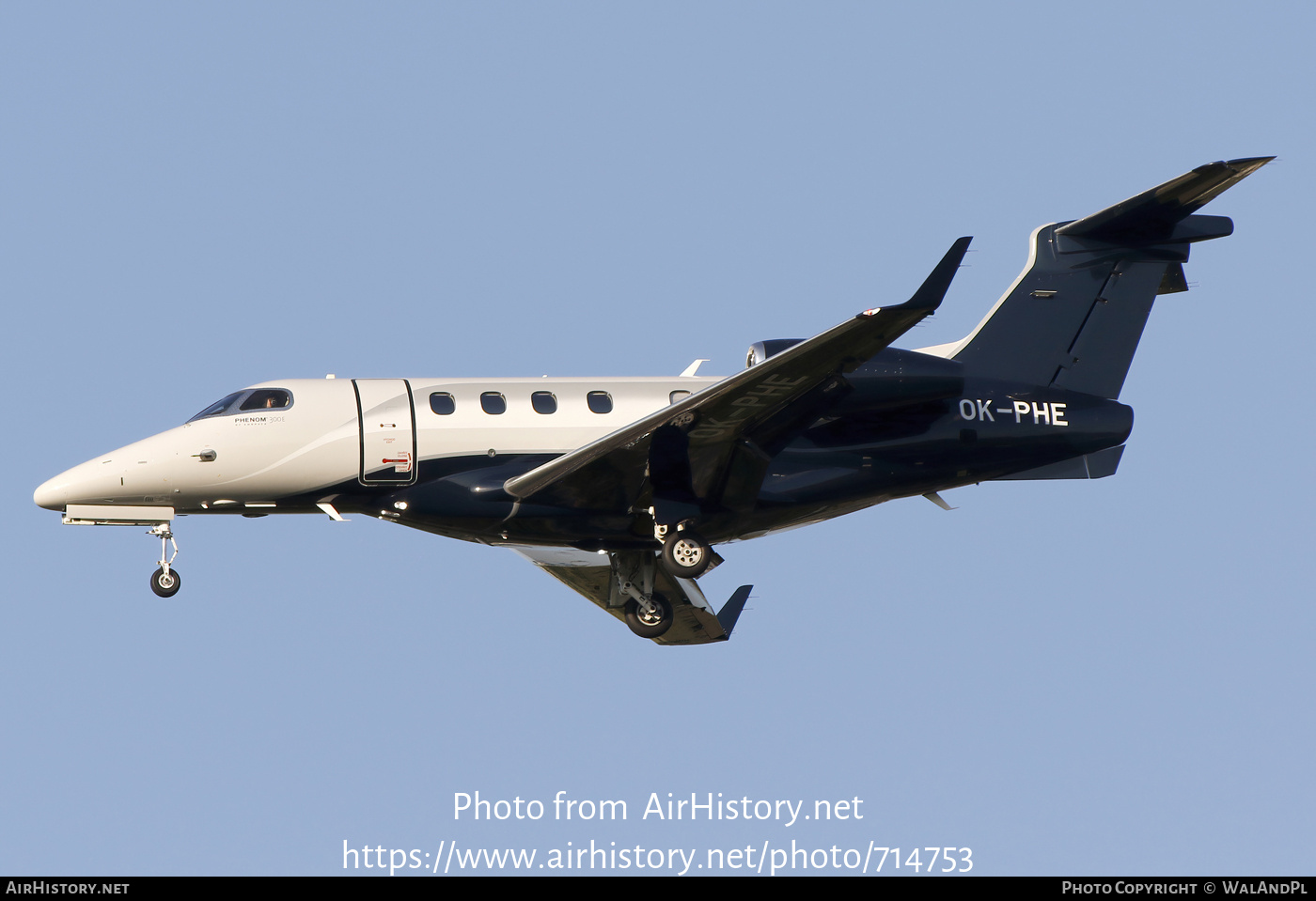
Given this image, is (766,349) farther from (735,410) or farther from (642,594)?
(642,594)

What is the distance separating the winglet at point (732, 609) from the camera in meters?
25.5

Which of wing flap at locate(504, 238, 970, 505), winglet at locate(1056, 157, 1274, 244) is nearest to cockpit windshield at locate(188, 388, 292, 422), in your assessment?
wing flap at locate(504, 238, 970, 505)

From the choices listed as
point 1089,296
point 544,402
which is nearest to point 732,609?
point 544,402

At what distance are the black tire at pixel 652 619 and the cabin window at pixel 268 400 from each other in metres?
5.64

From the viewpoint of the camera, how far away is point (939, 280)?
18.7 metres

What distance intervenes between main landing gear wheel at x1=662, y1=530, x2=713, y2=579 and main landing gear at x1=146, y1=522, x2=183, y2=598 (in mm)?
6222

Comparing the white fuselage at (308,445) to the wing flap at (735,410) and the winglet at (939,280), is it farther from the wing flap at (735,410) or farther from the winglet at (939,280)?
the winglet at (939,280)

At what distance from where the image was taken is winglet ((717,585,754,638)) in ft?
83.7

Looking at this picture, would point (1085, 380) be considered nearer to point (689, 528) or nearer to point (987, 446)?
point (987, 446)

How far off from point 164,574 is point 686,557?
21.7 feet

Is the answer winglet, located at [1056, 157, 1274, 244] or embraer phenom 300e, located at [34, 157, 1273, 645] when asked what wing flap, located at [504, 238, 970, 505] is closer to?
embraer phenom 300e, located at [34, 157, 1273, 645]

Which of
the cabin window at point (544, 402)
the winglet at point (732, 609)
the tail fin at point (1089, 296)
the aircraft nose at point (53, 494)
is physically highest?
the tail fin at point (1089, 296)

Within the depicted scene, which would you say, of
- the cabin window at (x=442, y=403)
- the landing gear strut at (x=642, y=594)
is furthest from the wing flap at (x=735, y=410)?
the landing gear strut at (x=642, y=594)

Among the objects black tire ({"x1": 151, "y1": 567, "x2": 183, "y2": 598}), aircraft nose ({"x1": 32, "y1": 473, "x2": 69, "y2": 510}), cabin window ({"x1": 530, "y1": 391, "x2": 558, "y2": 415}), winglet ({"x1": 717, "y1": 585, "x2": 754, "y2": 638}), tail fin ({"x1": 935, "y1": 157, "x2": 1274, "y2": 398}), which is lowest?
winglet ({"x1": 717, "y1": 585, "x2": 754, "y2": 638})
